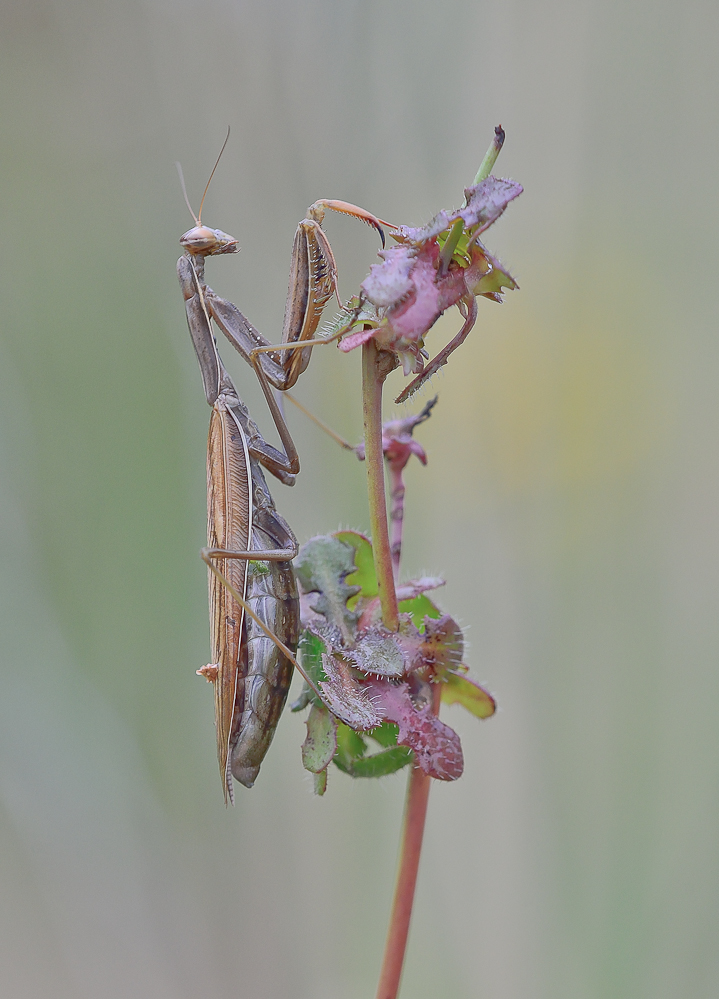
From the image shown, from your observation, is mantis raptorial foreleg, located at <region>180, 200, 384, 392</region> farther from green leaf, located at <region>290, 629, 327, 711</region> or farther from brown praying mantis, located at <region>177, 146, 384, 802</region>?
green leaf, located at <region>290, 629, 327, 711</region>

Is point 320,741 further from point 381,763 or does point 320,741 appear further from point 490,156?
point 490,156

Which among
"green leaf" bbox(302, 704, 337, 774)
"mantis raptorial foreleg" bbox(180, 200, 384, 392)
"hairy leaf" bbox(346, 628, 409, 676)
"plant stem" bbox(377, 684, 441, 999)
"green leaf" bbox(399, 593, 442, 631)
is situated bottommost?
"plant stem" bbox(377, 684, 441, 999)

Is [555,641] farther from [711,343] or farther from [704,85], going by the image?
[704,85]

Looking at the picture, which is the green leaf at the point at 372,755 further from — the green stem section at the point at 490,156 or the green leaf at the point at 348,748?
the green stem section at the point at 490,156

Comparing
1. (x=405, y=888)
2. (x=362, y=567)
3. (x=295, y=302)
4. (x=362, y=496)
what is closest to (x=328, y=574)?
(x=362, y=567)

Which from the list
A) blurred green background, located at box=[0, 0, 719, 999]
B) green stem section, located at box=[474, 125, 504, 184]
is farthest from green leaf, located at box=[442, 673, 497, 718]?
blurred green background, located at box=[0, 0, 719, 999]

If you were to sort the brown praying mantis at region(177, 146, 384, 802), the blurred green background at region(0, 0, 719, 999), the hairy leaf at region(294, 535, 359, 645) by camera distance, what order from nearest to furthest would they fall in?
the hairy leaf at region(294, 535, 359, 645) → the brown praying mantis at region(177, 146, 384, 802) → the blurred green background at region(0, 0, 719, 999)
